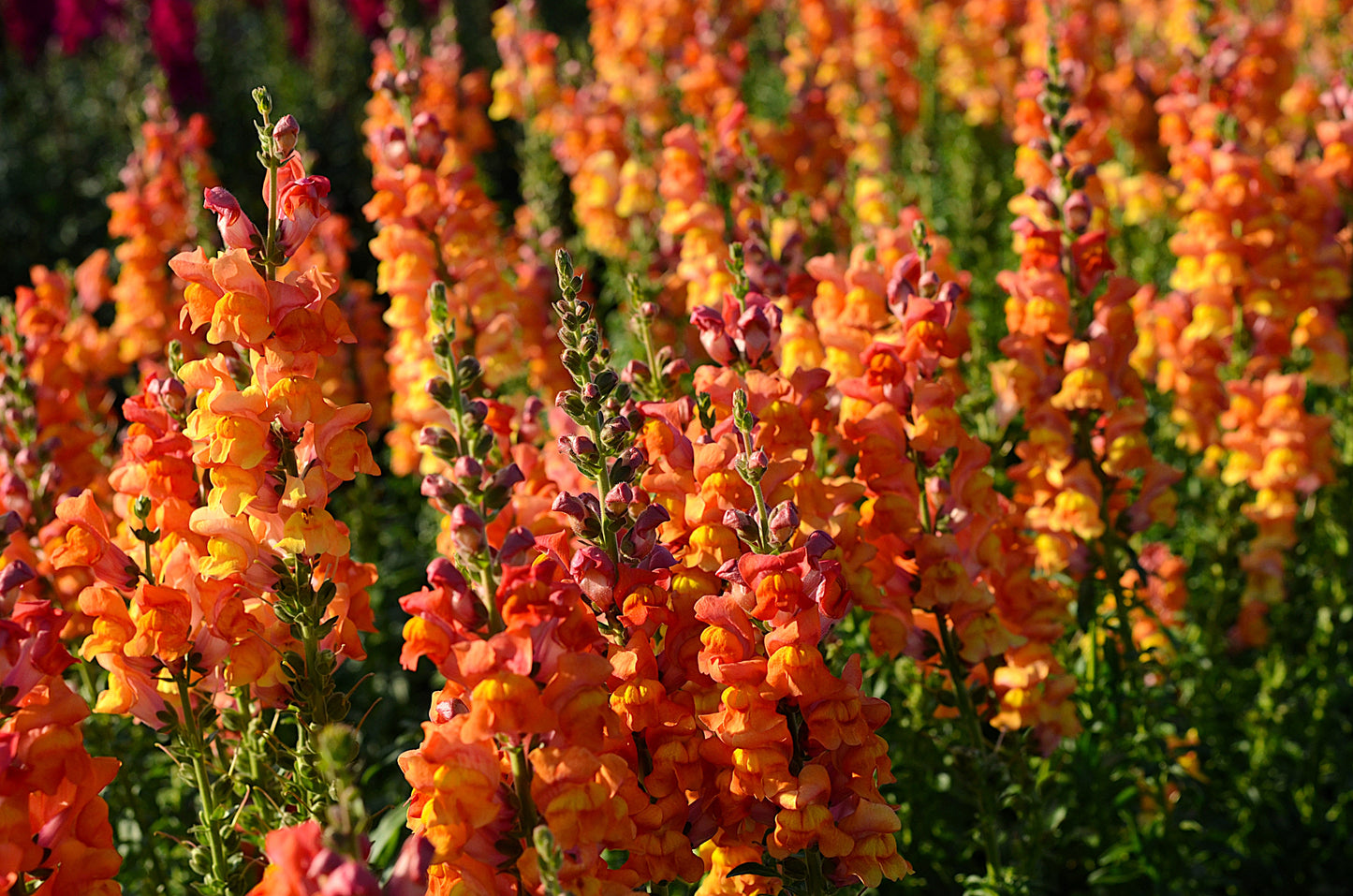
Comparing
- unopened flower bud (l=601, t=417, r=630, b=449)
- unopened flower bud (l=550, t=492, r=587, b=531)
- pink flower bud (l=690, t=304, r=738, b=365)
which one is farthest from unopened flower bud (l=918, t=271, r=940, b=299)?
unopened flower bud (l=550, t=492, r=587, b=531)

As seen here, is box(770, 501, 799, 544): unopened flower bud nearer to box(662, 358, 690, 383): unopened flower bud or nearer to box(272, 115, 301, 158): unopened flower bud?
box(662, 358, 690, 383): unopened flower bud

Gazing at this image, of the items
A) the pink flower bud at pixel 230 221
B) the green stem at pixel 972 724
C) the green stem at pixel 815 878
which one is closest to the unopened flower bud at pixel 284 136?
the pink flower bud at pixel 230 221

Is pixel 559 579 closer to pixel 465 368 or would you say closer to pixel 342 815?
pixel 465 368

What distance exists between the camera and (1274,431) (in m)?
4.80

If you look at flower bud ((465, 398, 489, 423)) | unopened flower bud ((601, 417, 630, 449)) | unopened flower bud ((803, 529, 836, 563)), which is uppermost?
flower bud ((465, 398, 489, 423))

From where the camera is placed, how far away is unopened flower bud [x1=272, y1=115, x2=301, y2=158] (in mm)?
2641

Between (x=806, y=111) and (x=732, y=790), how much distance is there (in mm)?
6117

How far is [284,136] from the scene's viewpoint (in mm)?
2670

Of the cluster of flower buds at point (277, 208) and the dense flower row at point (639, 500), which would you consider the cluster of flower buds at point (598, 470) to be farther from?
the cluster of flower buds at point (277, 208)

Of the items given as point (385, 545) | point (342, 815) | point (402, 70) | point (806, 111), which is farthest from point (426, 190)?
point (806, 111)

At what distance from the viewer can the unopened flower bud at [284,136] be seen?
2.64 metres

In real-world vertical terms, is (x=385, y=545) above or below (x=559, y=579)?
below

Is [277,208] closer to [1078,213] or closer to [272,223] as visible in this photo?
[272,223]

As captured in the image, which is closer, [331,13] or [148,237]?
[148,237]
